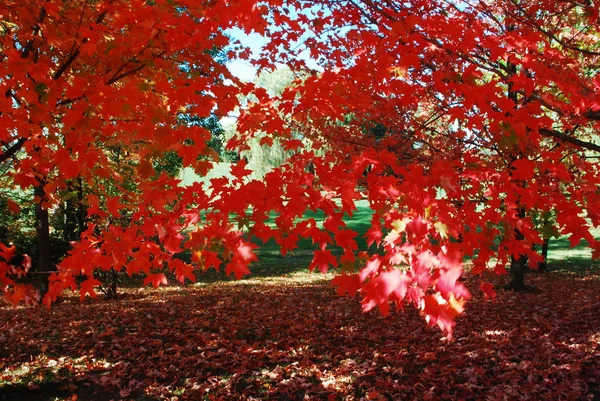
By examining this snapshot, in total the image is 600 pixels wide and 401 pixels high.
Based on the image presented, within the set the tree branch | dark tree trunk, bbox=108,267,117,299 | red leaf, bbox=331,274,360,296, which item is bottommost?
dark tree trunk, bbox=108,267,117,299

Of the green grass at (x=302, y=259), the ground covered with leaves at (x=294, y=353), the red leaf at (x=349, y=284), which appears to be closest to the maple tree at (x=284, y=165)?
the red leaf at (x=349, y=284)

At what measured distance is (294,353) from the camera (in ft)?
18.4

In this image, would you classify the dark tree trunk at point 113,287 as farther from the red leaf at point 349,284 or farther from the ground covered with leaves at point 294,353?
the red leaf at point 349,284

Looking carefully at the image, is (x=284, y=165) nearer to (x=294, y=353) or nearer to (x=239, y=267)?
(x=239, y=267)

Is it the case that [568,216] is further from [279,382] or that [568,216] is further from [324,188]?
[279,382]

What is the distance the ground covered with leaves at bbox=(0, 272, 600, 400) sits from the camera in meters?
4.50

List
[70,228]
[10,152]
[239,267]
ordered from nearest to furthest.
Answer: [239,267]
[10,152]
[70,228]

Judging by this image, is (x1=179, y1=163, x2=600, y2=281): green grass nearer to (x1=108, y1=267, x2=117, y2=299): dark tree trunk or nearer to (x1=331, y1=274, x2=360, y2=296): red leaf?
(x1=108, y1=267, x2=117, y2=299): dark tree trunk

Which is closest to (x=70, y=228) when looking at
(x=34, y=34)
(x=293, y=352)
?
(x=293, y=352)

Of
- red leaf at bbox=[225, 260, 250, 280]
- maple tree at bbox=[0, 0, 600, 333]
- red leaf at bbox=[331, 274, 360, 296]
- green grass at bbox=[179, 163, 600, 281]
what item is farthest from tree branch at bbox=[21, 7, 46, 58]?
green grass at bbox=[179, 163, 600, 281]

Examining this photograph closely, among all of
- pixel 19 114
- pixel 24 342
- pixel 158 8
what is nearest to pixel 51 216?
pixel 24 342

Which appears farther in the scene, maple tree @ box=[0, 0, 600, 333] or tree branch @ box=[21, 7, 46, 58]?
tree branch @ box=[21, 7, 46, 58]

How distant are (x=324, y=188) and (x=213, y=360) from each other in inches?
135

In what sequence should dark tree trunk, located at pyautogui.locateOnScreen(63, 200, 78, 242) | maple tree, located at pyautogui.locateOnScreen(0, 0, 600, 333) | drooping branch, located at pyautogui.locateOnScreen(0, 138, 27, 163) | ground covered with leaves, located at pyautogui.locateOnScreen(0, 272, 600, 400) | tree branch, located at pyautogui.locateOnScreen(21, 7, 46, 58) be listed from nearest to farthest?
maple tree, located at pyautogui.locateOnScreen(0, 0, 600, 333), tree branch, located at pyautogui.locateOnScreen(21, 7, 46, 58), drooping branch, located at pyautogui.locateOnScreen(0, 138, 27, 163), ground covered with leaves, located at pyautogui.locateOnScreen(0, 272, 600, 400), dark tree trunk, located at pyautogui.locateOnScreen(63, 200, 78, 242)
